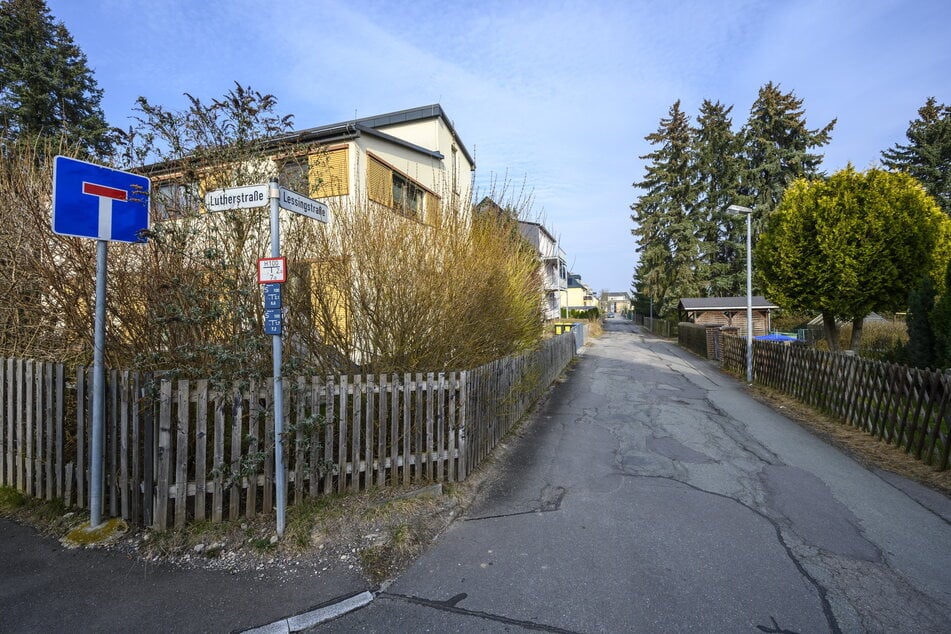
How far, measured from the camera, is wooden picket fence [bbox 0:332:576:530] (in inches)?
137

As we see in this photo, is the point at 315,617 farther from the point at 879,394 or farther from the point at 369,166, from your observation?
the point at 369,166

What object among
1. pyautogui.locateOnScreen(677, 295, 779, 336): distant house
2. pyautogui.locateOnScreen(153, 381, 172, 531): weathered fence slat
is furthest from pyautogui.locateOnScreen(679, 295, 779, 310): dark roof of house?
pyautogui.locateOnScreen(153, 381, 172, 531): weathered fence slat

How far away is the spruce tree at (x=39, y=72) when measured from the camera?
17.0 meters

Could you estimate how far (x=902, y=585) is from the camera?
9.72 feet

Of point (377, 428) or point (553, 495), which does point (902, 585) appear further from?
point (377, 428)

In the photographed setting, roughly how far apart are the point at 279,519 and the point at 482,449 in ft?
8.93

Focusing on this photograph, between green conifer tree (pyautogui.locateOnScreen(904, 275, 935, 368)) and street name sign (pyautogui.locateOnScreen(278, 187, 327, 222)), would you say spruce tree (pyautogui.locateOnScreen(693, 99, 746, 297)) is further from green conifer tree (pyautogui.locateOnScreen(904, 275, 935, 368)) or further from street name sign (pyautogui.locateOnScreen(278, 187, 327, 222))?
street name sign (pyautogui.locateOnScreen(278, 187, 327, 222))

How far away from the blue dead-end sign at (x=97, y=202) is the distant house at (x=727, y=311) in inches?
1333

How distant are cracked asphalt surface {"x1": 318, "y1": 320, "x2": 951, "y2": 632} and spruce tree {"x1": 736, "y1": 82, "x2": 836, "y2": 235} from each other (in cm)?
3773

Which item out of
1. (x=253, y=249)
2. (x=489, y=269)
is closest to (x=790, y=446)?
(x=489, y=269)

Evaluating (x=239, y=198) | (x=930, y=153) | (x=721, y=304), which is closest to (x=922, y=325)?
(x=239, y=198)

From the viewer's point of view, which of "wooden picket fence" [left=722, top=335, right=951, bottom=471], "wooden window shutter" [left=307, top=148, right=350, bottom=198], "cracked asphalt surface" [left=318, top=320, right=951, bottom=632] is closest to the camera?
Result: "cracked asphalt surface" [left=318, top=320, right=951, bottom=632]

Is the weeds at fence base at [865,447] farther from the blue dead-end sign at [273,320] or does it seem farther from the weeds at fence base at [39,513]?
the weeds at fence base at [39,513]

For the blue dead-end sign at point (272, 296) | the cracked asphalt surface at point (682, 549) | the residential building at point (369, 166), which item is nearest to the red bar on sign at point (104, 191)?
the residential building at point (369, 166)
